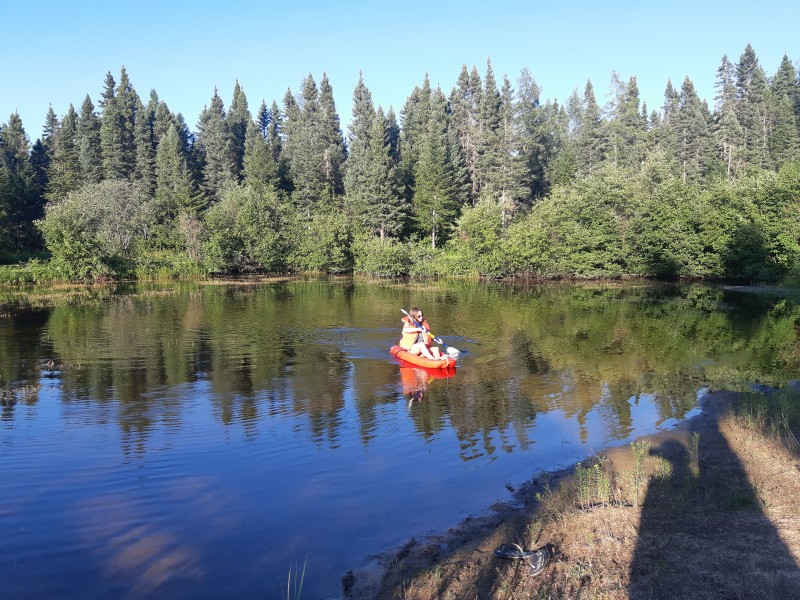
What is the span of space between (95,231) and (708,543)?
188ft

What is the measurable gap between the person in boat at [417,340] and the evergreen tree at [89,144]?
70975mm

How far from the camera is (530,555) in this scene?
7129 millimetres

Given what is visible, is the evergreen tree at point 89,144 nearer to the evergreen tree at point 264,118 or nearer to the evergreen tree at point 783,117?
the evergreen tree at point 264,118

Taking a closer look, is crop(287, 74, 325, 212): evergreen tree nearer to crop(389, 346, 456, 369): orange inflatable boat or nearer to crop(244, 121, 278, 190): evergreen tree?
crop(244, 121, 278, 190): evergreen tree

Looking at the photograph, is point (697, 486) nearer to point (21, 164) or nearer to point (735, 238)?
point (735, 238)

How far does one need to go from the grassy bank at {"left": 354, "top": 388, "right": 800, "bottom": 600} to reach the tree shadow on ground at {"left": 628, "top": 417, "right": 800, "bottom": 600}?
0.5 inches

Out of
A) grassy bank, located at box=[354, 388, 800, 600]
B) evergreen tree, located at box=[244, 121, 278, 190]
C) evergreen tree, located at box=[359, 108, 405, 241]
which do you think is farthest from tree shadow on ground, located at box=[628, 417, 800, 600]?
evergreen tree, located at box=[244, 121, 278, 190]

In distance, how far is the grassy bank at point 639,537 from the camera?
630 cm

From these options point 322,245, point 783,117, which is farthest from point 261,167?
point 783,117

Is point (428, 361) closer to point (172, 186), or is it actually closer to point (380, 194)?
point (380, 194)

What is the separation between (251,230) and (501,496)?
5289cm

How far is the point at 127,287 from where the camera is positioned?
1887 inches

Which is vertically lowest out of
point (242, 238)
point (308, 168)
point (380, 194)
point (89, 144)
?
point (242, 238)

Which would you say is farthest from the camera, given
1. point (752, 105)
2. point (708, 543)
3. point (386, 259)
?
point (752, 105)
